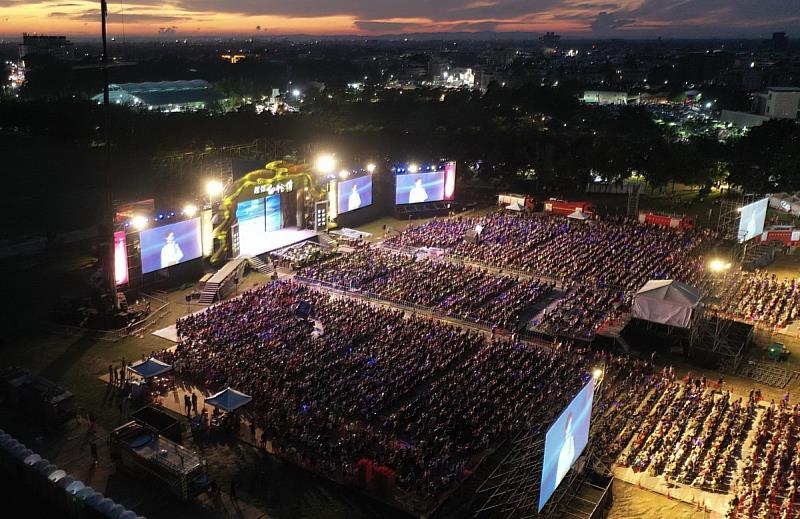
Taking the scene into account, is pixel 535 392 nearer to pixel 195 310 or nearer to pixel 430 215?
pixel 195 310

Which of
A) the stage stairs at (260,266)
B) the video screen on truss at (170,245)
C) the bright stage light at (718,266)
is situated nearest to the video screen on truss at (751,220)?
the bright stage light at (718,266)

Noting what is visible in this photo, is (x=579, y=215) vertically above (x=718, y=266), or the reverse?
(x=718, y=266)

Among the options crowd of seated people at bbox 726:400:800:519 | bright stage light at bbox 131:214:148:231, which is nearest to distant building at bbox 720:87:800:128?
crowd of seated people at bbox 726:400:800:519

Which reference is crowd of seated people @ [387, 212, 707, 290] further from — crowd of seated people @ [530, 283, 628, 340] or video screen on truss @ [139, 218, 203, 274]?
video screen on truss @ [139, 218, 203, 274]

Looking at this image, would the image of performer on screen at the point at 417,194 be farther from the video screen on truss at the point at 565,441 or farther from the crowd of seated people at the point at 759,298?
the video screen on truss at the point at 565,441

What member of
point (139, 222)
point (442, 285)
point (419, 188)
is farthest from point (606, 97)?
point (139, 222)

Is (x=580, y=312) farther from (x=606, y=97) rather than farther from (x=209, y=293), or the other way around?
(x=606, y=97)
